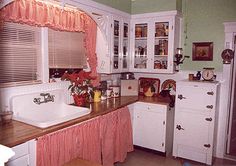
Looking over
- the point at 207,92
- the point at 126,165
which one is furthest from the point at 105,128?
the point at 207,92

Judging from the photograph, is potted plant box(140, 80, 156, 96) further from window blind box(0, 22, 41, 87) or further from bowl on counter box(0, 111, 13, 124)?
bowl on counter box(0, 111, 13, 124)

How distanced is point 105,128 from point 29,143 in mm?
1185

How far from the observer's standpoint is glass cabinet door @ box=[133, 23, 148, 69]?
3871 mm

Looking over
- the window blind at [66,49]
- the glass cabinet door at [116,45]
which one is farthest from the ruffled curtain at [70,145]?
the glass cabinet door at [116,45]

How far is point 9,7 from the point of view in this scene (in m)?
2.20

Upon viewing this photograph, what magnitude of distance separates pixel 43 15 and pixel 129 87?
6.32 ft

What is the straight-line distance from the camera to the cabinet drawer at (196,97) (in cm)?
321

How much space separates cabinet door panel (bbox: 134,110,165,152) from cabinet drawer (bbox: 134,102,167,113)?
0.21ft

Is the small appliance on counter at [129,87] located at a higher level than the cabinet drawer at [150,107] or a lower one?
higher

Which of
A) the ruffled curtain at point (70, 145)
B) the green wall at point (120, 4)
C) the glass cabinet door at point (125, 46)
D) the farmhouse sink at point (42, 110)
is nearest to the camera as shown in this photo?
the ruffled curtain at point (70, 145)

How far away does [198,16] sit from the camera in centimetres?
369

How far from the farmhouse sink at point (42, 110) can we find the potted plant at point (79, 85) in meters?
0.16

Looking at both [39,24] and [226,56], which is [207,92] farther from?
[39,24]

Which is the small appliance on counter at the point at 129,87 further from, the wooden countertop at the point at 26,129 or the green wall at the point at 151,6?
the green wall at the point at 151,6
